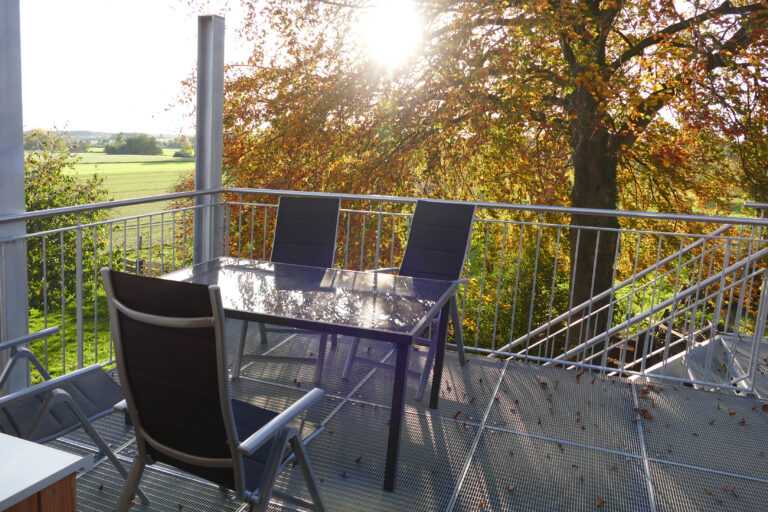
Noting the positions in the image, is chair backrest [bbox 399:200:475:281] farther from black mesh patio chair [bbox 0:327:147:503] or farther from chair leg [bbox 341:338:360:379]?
black mesh patio chair [bbox 0:327:147:503]

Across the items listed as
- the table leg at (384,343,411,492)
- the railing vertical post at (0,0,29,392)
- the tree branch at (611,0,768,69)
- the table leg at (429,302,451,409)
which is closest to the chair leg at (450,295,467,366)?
the table leg at (429,302,451,409)

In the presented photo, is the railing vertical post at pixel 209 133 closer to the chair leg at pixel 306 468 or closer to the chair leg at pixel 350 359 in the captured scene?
the chair leg at pixel 350 359

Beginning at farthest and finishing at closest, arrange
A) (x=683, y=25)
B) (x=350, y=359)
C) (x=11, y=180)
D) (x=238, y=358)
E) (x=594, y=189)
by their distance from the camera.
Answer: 1. (x=594, y=189)
2. (x=683, y=25)
3. (x=350, y=359)
4. (x=238, y=358)
5. (x=11, y=180)

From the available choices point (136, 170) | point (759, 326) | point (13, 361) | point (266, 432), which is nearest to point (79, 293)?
point (13, 361)

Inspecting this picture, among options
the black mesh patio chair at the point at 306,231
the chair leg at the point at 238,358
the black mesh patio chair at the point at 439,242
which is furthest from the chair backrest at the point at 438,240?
the chair leg at the point at 238,358

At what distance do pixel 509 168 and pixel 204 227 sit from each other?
6523 millimetres

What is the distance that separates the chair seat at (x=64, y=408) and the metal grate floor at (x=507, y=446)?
0.43 meters

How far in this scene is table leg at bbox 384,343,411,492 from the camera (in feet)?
9.15

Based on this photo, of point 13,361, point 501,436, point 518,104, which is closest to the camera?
point 13,361

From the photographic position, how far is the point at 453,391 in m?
4.07

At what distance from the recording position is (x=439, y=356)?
12.1 ft

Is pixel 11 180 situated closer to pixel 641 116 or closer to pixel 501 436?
pixel 501 436

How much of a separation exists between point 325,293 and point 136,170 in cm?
1328

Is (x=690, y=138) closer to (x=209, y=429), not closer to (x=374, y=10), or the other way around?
(x=374, y=10)
